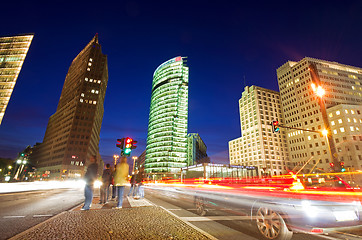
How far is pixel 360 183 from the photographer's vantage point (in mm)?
9266

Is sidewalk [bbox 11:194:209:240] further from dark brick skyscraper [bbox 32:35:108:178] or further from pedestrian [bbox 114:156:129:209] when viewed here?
dark brick skyscraper [bbox 32:35:108:178]

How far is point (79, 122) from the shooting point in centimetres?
8962

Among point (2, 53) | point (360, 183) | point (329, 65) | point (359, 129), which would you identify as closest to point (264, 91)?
point (329, 65)

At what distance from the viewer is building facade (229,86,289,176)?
8650 cm

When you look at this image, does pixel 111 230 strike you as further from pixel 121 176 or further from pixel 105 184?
pixel 105 184

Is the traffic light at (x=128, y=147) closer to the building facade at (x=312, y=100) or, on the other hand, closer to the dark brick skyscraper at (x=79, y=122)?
the building facade at (x=312, y=100)

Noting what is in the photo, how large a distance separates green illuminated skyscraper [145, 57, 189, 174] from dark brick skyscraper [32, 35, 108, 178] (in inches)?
1289

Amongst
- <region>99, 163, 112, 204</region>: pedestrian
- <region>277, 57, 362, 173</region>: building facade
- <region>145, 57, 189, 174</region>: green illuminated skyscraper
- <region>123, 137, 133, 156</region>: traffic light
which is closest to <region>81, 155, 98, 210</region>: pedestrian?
<region>99, 163, 112, 204</region>: pedestrian

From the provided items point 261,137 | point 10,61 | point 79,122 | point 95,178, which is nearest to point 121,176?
point 95,178

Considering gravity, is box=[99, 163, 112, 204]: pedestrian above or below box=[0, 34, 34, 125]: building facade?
below

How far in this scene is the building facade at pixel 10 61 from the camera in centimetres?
6950

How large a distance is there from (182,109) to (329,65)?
76.0 meters

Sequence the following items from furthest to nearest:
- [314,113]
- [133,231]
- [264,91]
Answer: [264,91], [314,113], [133,231]

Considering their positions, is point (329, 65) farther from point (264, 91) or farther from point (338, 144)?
point (338, 144)
